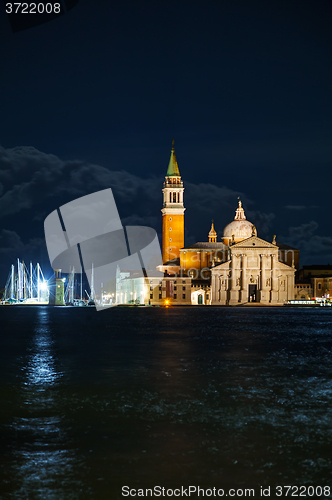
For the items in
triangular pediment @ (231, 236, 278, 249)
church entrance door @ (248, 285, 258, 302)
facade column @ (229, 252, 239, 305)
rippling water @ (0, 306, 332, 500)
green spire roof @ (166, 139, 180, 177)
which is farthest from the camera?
green spire roof @ (166, 139, 180, 177)

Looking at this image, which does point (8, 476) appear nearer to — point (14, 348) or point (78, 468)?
point (78, 468)

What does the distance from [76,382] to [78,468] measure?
8455 mm

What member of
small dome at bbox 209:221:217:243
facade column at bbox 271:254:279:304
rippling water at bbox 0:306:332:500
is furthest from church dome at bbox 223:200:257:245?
rippling water at bbox 0:306:332:500

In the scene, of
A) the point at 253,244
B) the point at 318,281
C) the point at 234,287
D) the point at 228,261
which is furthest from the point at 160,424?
the point at 318,281

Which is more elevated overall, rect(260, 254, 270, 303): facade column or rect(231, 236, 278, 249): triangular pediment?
rect(231, 236, 278, 249): triangular pediment

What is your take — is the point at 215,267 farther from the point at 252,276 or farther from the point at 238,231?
the point at 238,231

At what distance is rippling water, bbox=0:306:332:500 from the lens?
27.9ft

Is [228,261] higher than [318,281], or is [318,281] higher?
[228,261]

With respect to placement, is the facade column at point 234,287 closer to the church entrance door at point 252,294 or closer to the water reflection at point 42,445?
the church entrance door at point 252,294

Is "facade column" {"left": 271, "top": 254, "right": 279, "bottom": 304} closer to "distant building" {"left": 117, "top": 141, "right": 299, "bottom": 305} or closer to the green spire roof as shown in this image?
"distant building" {"left": 117, "top": 141, "right": 299, "bottom": 305}

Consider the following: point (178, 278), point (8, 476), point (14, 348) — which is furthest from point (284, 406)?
point (178, 278)

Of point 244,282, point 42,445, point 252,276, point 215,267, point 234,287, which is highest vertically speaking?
point 215,267

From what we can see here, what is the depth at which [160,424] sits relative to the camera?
11.6 m

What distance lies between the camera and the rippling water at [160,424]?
8516mm
